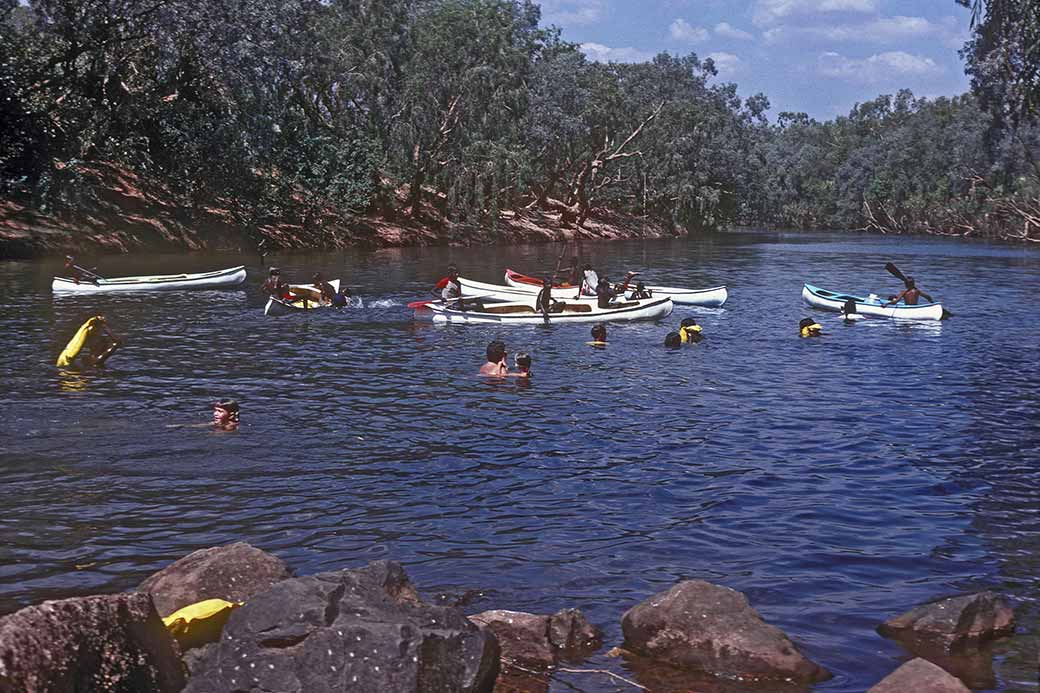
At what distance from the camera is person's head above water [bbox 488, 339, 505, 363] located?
22.0 m

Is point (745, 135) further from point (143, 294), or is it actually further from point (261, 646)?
point (261, 646)

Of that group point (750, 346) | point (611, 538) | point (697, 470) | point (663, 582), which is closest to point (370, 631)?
point (663, 582)

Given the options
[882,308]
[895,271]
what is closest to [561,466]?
[882,308]

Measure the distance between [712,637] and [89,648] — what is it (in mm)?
4712

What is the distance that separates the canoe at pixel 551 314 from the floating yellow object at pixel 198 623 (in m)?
22.6

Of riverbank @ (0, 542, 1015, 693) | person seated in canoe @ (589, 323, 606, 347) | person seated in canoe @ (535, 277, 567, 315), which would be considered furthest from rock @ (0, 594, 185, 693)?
person seated in canoe @ (535, 277, 567, 315)

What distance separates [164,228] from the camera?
56.5 meters

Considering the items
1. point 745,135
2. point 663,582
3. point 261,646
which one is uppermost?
point 745,135

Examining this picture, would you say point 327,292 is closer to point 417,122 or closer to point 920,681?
point 920,681

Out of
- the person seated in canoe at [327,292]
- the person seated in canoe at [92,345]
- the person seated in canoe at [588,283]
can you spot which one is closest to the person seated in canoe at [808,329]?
the person seated in canoe at [588,283]

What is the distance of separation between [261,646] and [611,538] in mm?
5874

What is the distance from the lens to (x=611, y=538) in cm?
1202

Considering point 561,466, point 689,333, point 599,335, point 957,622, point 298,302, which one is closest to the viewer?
point 957,622

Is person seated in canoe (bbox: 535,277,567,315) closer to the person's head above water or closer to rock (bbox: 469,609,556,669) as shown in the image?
the person's head above water
